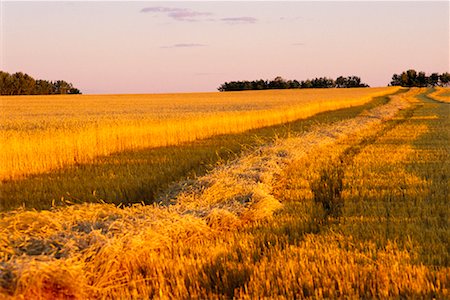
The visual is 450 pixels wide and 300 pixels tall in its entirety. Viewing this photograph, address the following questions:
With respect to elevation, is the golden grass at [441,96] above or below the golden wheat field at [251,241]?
above

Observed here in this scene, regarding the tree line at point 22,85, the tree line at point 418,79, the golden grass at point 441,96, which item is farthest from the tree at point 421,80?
the tree line at point 22,85

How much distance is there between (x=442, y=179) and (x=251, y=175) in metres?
3.48

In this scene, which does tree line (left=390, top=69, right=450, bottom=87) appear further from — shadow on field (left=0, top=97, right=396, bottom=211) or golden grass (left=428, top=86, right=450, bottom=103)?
shadow on field (left=0, top=97, right=396, bottom=211)

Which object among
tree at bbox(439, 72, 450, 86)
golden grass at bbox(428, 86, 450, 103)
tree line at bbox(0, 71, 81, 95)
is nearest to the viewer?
golden grass at bbox(428, 86, 450, 103)

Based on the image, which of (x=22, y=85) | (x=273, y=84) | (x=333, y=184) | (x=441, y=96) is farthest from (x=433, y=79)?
(x=333, y=184)

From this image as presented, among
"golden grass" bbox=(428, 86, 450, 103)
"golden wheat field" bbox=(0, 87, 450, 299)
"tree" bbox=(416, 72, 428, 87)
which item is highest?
"tree" bbox=(416, 72, 428, 87)

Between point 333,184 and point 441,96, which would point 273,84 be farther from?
point 333,184

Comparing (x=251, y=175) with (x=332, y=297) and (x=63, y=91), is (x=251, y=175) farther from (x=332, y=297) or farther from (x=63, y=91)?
(x=63, y=91)

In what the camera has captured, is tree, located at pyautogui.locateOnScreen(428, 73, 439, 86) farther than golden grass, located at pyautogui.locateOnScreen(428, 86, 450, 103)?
Yes

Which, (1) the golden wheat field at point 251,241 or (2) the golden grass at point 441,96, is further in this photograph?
(2) the golden grass at point 441,96

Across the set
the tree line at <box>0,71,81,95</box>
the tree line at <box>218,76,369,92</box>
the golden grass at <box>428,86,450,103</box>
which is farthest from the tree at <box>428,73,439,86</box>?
the tree line at <box>0,71,81,95</box>

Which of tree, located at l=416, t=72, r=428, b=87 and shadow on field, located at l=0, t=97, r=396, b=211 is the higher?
tree, located at l=416, t=72, r=428, b=87

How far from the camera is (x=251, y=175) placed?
351 inches

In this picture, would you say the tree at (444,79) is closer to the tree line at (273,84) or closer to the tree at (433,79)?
the tree at (433,79)
